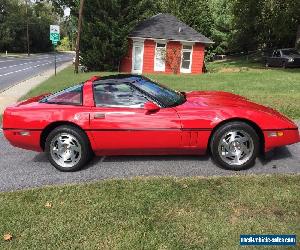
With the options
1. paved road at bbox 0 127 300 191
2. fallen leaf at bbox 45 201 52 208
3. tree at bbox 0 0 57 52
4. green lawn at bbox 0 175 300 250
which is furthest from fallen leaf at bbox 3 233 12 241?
tree at bbox 0 0 57 52

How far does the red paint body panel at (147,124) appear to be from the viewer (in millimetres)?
5473

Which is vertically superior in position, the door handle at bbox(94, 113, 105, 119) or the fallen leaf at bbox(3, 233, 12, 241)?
the door handle at bbox(94, 113, 105, 119)

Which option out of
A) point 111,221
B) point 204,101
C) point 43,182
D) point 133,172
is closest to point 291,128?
point 204,101

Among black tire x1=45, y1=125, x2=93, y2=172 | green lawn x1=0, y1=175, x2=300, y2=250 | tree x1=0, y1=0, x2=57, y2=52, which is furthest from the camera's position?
tree x1=0, y1=0, x2=57, y2=52

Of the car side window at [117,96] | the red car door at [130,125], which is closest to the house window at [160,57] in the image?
the car side window at [117,96]

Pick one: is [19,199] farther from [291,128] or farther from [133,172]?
[291,128]

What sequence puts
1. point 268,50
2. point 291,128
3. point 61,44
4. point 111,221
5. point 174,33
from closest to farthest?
point 111,221 → point 291,128 → point 174,33 → point 268,50 → point 61,44

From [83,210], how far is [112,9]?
2415 cm

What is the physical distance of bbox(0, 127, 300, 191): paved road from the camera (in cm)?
560

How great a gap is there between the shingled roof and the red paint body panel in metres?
23.3

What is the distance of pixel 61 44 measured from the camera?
101 m

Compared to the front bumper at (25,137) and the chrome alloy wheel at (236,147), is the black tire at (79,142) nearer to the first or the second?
the front bumper at (25,137)

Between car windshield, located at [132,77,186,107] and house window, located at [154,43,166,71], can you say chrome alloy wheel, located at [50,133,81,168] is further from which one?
house window, located at [154,43,166,71]

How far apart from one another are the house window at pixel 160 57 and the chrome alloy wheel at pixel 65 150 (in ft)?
77.6
